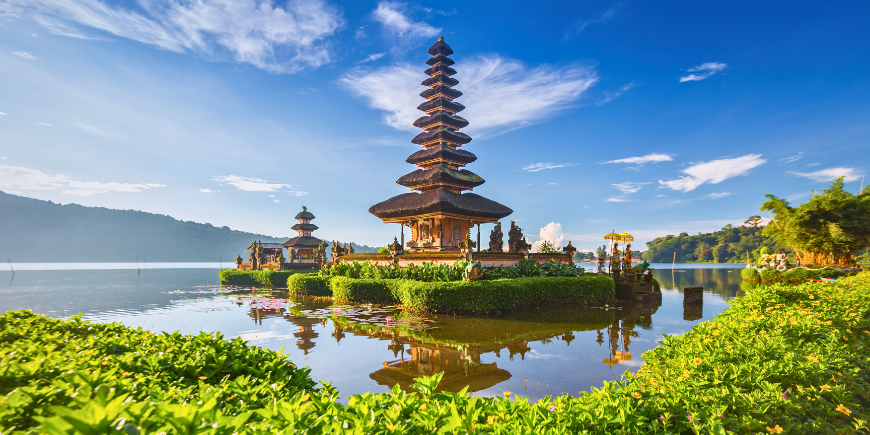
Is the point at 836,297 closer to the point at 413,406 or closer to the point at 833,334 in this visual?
the point at 833,334

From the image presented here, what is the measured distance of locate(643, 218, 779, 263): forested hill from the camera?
78794mm

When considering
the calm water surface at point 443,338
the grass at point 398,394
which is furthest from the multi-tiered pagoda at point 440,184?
the grass at point 398,394

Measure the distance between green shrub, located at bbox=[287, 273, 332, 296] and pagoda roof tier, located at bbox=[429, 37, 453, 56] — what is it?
63.3 ft

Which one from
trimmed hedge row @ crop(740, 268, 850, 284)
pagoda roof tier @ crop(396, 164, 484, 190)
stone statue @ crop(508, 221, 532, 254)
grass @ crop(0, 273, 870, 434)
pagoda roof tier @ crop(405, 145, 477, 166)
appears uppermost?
pagoda roof tier @ crop(405, 145, 477, 166)

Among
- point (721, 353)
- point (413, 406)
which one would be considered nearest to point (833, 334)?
point (721, 353)

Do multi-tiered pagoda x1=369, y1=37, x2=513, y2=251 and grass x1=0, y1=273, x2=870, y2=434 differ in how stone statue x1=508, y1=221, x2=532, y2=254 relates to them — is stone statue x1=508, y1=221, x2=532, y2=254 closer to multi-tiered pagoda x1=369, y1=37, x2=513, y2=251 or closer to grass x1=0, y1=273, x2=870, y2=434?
multi-tiered pagoda x1=369, y1=37, x2=513, y2=251

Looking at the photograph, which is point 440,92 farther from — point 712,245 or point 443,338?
point 712,245

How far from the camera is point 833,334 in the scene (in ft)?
13.5

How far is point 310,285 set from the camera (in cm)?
2217

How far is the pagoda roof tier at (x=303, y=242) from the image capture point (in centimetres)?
4175

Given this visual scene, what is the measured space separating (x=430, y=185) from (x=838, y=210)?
29.3 m

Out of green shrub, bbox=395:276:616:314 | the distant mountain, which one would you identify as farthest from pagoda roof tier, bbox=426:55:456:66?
the distant mountain

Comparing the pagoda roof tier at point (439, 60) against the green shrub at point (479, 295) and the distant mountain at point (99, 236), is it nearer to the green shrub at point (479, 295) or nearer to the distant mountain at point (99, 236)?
the green shrub at point (479, 295)

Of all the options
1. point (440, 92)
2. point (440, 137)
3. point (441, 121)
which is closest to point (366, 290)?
point (440, 137)
